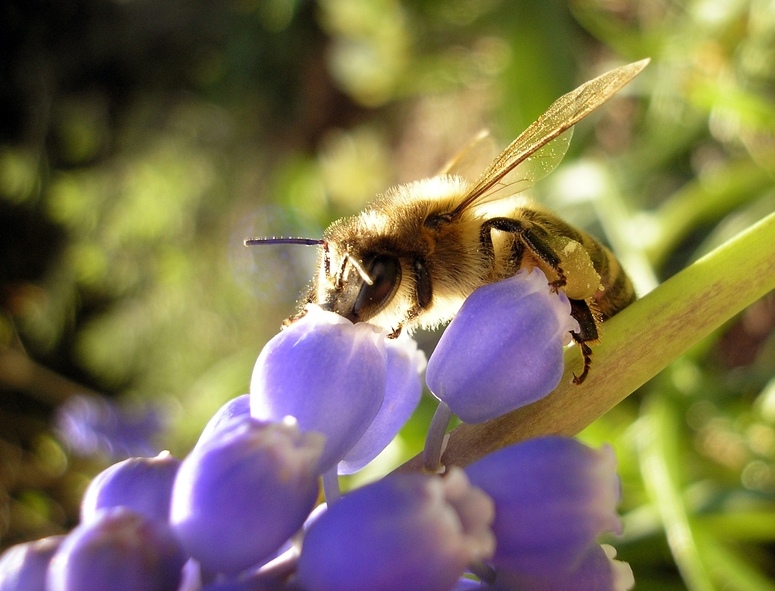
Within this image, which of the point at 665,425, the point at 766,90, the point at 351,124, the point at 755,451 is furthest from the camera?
the point at 351,124

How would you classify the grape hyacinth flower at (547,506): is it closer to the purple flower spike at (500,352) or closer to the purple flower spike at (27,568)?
the purple flower spike at (500,352)

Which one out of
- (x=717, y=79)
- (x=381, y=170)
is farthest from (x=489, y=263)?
(x=381, y=170)

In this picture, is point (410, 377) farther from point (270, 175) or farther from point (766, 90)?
point (270, 175)

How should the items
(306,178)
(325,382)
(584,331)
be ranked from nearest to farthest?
1. (325,382)
2. (584,331)
3. (306,178)

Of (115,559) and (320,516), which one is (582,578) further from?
(115,559)

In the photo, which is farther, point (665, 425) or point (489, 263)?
point (665, 425)

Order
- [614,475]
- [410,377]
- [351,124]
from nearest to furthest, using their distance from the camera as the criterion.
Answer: [614,475]
[410,377]
[351,124]

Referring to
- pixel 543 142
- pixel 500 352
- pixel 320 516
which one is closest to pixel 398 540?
pixel 320 516
